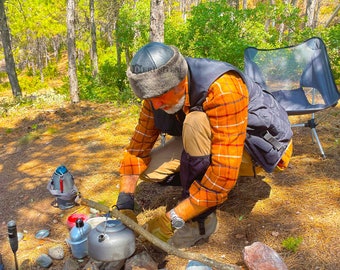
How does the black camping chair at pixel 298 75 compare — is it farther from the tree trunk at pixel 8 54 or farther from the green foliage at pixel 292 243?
the tree trunk at pixel 8 54

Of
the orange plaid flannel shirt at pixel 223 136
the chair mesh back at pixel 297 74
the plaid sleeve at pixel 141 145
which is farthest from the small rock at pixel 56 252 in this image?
the chair mesh back at pixel 297 74

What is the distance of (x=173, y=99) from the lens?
5.79ft

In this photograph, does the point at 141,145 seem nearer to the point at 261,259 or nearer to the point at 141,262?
the point at 141,262

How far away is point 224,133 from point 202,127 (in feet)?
0.42

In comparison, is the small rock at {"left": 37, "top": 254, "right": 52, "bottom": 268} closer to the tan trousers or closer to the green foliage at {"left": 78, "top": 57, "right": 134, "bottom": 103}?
the tan trousers

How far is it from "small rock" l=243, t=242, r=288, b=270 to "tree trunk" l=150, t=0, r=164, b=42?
4171mm

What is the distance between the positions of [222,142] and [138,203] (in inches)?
48.5

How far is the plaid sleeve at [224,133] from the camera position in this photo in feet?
5.60

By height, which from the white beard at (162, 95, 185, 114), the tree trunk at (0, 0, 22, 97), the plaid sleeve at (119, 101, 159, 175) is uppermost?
the white beard at (162, 95, 185, 114)

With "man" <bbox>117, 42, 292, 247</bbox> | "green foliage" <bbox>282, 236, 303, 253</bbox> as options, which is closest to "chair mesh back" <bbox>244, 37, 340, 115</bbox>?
"man" <bbox>117, 42, 292, 247</bbox>

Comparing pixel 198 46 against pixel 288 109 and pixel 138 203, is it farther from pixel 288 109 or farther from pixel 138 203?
pixel 138 203

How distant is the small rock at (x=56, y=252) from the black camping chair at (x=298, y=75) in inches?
92.3

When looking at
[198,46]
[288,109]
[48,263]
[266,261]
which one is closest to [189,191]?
[266,261]

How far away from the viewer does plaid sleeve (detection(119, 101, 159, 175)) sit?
7.27 feet
